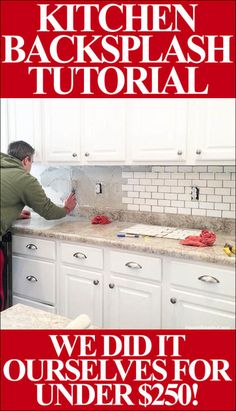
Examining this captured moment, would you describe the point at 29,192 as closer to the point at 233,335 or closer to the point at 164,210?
the point at 164,210

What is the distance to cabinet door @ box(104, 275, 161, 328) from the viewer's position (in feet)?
6.81

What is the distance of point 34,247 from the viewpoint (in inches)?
101

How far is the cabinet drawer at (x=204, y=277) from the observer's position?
1.81m

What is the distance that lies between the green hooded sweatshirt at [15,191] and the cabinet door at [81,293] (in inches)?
19.5

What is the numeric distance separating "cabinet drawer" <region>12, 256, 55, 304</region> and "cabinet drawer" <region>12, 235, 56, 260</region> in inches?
2.3

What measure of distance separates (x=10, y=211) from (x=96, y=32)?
4.37ft

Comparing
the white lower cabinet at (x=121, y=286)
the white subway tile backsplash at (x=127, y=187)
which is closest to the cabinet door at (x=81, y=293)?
the white lower cabinet at (x=121, y=286)

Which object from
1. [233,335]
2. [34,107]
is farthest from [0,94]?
[233,335]

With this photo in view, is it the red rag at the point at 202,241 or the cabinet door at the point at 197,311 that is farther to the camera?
the red rag at the point at 202,241

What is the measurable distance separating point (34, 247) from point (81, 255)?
0.44 meters

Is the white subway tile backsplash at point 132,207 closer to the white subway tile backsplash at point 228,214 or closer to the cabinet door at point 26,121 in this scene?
the white subway tile backsplash at point 228,214

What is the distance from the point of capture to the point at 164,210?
8.66ft

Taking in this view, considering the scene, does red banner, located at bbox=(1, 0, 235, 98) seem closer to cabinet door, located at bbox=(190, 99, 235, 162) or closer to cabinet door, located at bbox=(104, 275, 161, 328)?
cabinet door, located at bbox=(190, 99, 235, 162)

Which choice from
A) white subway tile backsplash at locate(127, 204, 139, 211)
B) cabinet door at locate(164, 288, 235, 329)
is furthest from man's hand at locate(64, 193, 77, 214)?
cabinet door at locate(164, 288, 235, 329)
